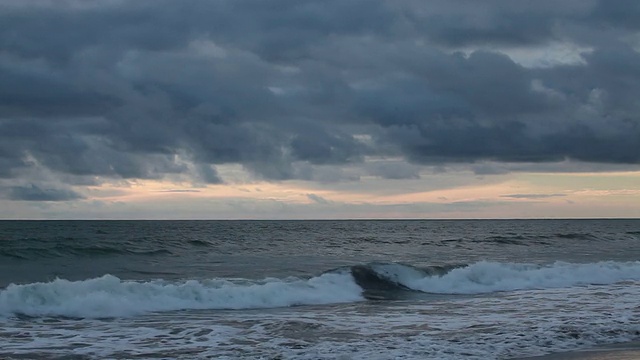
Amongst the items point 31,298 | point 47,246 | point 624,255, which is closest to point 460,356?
point 31,298

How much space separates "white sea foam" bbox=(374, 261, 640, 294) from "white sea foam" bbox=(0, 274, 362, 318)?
12.5 feet

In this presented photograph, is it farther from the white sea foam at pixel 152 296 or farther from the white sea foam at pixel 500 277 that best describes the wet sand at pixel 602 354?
the white sea foam at pixel 500 277

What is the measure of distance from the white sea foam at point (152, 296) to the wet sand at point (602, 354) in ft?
30.9

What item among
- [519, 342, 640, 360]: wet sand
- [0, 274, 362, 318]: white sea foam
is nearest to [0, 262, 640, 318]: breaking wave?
[0, 274, 362, 318]: white sea foam

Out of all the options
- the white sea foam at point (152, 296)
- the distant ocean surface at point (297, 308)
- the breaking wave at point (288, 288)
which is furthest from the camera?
the breaking wave at point (288, 288)

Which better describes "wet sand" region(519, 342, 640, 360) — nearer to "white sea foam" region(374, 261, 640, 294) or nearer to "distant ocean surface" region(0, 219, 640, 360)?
"distant ocean surface" region(0, 219, 640, 360)

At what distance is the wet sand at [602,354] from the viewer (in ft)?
37.5

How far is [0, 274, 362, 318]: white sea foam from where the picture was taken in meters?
17.5

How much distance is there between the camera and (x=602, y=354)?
38.6 feet

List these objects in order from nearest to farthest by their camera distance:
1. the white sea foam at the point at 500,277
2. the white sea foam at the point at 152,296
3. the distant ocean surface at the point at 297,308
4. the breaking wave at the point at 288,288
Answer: the distant ocean surface at the point at 297,308
the white sea foam at the point at 152,296
the breaking wave at the point at 288,288
the white sea foam at the point at 500,277

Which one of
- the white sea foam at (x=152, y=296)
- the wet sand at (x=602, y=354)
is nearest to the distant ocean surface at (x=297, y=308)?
the white sea foam at (x=152, y=296)

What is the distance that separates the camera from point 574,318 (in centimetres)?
1550

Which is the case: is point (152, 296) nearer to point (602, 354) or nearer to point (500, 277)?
point (602, 354)

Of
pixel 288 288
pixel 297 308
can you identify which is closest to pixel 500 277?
pixel 288 288
